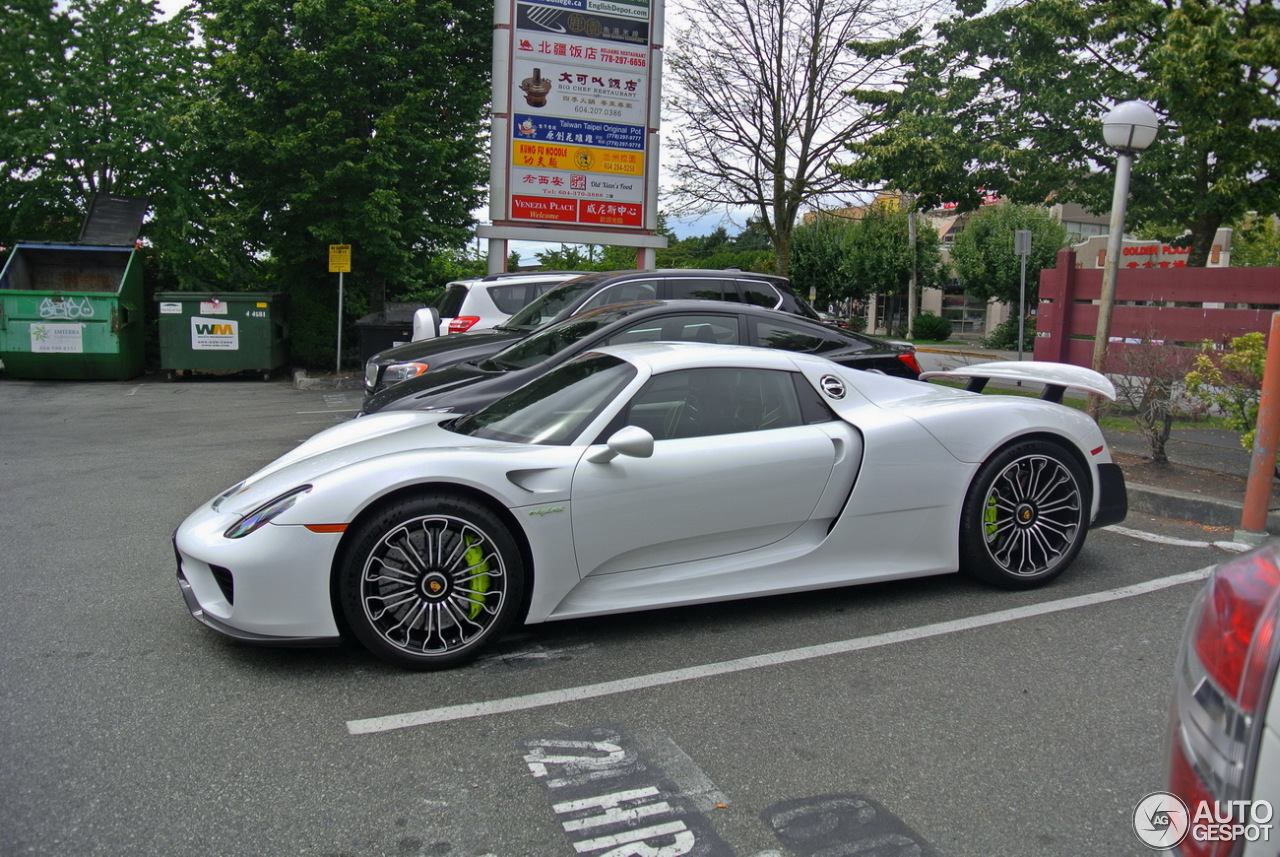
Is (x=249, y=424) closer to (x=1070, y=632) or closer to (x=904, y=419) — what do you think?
(x=904, y=419)

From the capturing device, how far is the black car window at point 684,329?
7102mm

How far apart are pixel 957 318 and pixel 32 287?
54.7m

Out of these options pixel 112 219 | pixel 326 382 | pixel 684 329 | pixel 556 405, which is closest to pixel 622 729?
pixel 556 405

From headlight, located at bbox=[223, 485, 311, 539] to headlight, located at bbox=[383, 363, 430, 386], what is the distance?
4588 mm

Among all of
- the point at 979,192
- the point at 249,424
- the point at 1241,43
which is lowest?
the point at 249,424

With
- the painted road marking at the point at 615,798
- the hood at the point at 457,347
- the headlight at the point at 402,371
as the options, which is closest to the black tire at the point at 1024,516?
the painted road marking at the point at 615,798

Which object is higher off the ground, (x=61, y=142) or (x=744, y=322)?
(x=61, y=142)

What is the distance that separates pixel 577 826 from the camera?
110 inches

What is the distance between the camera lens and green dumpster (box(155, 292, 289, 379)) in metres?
17.7

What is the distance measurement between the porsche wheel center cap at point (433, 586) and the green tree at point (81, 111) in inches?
715

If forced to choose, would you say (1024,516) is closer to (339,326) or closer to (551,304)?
(551,304)

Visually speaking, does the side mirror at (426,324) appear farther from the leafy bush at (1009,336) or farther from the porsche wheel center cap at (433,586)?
the leafy bush at (1009,336)

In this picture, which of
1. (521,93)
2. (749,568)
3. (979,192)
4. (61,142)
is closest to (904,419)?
(749,568)

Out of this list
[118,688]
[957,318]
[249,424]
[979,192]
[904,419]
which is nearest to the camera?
[118,688]
